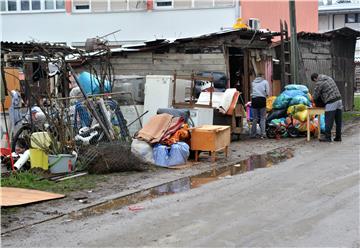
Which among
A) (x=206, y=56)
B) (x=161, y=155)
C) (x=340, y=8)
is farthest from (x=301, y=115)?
(x=340, y=8)

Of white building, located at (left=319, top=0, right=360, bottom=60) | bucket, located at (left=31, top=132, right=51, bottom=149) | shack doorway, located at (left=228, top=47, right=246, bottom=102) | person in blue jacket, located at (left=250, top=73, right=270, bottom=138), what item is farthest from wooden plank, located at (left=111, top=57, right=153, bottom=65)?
white building, located at (left=319, top=0, right=360, bottom=60)

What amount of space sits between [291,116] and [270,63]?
4.57 metres

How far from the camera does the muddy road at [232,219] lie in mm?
5883

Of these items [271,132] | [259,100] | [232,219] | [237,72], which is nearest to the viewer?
[232,219]

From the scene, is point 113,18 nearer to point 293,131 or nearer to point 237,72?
point 237,72

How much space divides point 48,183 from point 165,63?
27.9 feet

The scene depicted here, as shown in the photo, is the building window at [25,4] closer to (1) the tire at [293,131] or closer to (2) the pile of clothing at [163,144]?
(1) the tire at [293,131]

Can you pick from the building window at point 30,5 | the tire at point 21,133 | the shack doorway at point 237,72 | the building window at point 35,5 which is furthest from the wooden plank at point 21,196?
the building window at point 35,5

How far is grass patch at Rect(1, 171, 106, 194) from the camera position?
880cm

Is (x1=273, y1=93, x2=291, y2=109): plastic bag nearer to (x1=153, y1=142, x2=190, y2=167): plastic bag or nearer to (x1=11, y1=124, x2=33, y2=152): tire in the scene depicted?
(x1=153, y1=142, x2=190, y2=167): plastic bag

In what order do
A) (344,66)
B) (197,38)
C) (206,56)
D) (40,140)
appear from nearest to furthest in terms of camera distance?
(40,140) → (197,38) → (206,56) → (344,66)

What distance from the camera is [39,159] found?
1001 centimetres

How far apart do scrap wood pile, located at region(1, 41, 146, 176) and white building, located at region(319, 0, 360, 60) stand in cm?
4056

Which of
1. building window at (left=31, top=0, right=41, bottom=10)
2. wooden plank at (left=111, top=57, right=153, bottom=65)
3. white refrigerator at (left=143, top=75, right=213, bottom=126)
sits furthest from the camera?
building window at (left=31, top=0, right=41, bottom=10)
